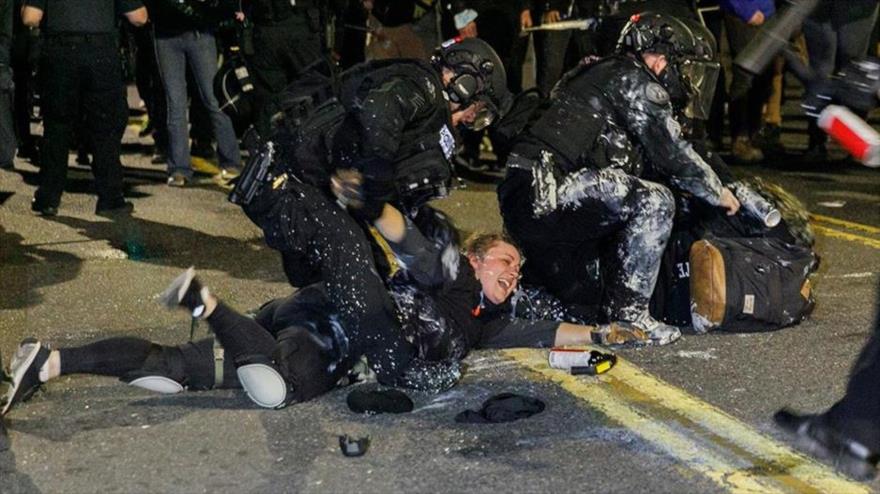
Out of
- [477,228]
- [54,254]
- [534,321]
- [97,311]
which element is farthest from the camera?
[477,228]

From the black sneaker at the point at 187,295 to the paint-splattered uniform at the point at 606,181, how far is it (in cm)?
168


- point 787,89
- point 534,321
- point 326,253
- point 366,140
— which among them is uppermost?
point 366,140

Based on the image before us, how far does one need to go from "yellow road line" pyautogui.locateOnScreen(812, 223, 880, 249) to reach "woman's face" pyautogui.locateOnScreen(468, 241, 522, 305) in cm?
307

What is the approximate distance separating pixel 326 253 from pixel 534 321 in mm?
1054

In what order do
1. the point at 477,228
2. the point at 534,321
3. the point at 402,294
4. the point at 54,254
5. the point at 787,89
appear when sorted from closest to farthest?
the point at 402,294 < the point at 534,321 < the point at 54,254 < the point at 477,228 < the point at 787,89

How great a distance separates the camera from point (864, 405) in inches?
171

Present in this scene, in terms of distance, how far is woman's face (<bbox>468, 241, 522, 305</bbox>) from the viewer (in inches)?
232

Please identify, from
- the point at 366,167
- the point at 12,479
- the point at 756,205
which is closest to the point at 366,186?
the point at 366,167

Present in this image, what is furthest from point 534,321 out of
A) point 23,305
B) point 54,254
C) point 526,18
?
point 526,18

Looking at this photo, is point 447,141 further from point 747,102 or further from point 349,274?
point 747,102

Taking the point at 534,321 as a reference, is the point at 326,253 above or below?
above

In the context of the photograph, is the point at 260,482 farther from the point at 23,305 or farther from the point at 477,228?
the point at 477,228

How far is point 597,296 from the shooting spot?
6.42 m

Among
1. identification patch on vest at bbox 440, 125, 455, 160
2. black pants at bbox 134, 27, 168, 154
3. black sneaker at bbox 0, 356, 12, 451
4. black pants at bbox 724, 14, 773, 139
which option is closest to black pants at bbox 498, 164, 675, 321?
identification patch on vest at bbox 440, 125, 455, 160
